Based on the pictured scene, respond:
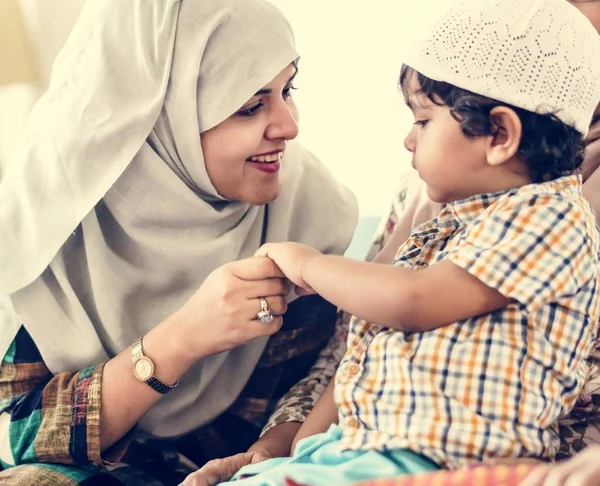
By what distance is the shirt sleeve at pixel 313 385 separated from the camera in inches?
53.1

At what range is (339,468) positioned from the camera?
947 millimetres

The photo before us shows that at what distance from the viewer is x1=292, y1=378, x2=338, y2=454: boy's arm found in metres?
1.21

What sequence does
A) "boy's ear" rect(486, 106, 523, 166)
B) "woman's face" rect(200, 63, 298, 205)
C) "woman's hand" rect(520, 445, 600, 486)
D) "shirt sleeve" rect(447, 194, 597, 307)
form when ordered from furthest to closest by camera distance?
1. "woman's face" rect(200, 63, 298, 205)
2. "boy's ear" rect(486, 106, 523, 166)
3. "shirt sleeve" rect(447, 194, 597, 307)
4. "woman's hand" rect(520, 445, 600, 486)

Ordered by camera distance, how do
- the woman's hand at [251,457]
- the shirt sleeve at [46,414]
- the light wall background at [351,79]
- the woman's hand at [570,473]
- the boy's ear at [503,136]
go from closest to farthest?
the woman's hand at [570,473] < the boy's ear at [503,136] < the woman's hand at [251,457] < the shirt sleeve at [46,414] < the light wall background at [351,79]

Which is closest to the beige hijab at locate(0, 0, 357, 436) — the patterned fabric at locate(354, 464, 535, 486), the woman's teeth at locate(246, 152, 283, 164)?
the woman's teeth at locate(246, 152, 283, 164)

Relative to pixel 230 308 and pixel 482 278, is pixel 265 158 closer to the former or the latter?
pixel 230 308

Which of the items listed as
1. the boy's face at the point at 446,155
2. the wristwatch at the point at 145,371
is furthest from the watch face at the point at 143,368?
the boy's face at the point at 446,155

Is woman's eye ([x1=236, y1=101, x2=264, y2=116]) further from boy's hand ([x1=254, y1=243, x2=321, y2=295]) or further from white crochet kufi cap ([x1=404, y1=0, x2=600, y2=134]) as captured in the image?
white crochet kufi cap ([x1=404, y1=0, x2=600, y2=134])

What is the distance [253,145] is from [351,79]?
111 cm

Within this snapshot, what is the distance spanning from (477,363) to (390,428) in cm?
16

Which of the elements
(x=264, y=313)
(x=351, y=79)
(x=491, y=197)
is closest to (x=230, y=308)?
(x=264, y=313)

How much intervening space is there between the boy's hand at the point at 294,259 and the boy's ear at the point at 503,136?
316 mm

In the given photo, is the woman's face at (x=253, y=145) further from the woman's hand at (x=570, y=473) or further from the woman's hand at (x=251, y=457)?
the woman's hand at (x=570, y=473)

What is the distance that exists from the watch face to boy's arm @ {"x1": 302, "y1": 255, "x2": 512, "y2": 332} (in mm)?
443
